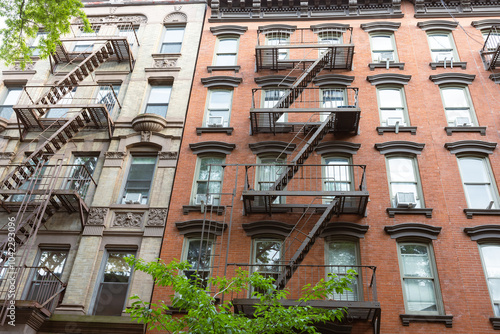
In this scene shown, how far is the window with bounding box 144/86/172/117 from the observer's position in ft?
59.2

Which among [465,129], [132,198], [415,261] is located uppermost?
[465,129]

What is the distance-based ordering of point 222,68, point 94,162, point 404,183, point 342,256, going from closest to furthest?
point 342,256, point 404,183, point 94,162, point 222,68

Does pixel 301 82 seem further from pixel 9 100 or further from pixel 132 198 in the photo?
pixel 9 100

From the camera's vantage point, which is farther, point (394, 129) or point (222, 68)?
point (222, 68)

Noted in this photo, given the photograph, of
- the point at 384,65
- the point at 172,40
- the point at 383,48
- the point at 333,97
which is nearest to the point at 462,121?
the point at 384,65

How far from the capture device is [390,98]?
17.3m

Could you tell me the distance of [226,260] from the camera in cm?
1262

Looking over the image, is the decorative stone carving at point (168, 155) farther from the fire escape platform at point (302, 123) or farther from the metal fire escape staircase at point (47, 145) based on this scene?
the fire escape platform at point (302, 123)

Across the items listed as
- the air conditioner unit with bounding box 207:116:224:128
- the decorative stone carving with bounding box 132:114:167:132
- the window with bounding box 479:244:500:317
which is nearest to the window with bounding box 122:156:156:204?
the decorative stone carving with bounding box 132:114:167:132

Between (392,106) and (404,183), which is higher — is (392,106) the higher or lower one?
the higher one

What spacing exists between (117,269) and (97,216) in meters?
1.92

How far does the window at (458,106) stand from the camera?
16.2m

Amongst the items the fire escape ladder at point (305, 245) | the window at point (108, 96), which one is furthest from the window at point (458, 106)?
the window at point (108, 96)

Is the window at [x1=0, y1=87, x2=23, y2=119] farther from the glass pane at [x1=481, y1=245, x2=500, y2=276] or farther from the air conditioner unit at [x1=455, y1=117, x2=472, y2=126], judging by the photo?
the glass pane at [x1=481, y1=245, x2=500, y2=276]
